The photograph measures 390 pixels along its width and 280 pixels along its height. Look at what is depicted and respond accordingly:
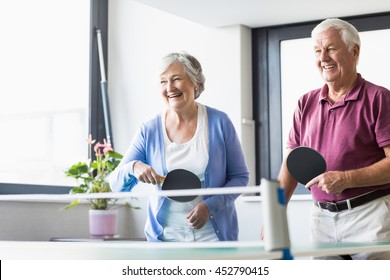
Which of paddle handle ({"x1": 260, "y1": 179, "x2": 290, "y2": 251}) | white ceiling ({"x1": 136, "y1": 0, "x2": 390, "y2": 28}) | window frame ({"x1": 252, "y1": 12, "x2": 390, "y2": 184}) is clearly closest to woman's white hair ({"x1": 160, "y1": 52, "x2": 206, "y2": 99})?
paddle handle ({"x1": 260, "y1": 179, "x2": 290, "y2": 251})

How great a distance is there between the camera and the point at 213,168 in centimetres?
251

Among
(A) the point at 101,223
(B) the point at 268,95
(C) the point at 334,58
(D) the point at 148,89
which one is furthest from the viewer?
(D) the point at 148,89

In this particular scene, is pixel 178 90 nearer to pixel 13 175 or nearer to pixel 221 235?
pixel 221 235

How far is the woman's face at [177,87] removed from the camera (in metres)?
2.60

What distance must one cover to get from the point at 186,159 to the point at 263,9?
7.17 feet

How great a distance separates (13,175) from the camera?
4.59 metres

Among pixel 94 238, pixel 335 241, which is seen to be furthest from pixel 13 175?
pixel 335 241

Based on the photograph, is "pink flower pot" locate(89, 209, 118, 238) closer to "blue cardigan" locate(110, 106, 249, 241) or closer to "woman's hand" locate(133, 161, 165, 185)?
"blue cardigan" locate(110, 106, 249, 241)

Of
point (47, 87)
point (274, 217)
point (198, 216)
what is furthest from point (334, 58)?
point (47, 87)

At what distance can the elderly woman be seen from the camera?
2479 mm

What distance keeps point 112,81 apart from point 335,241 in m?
3.22

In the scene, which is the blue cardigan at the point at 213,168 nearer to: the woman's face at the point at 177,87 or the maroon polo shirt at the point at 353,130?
the woman's face at the point at 177,87

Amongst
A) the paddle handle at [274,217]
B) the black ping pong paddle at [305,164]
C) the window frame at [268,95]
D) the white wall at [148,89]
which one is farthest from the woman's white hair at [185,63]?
the window frame at [268,95]

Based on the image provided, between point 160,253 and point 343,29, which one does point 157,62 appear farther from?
point 160,253
